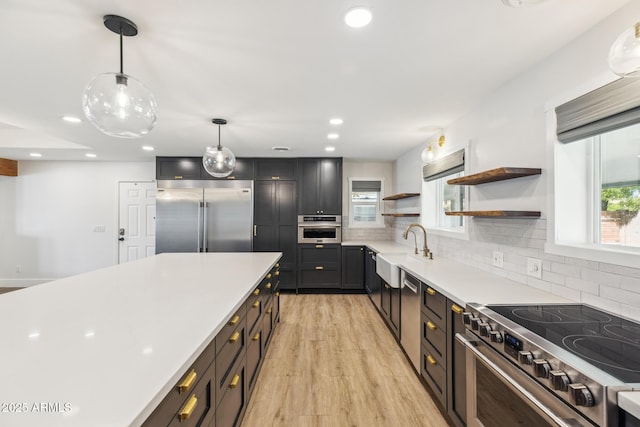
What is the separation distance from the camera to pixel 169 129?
341 centimetres

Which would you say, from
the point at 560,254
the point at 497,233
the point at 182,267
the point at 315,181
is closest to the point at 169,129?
the point at 182,267

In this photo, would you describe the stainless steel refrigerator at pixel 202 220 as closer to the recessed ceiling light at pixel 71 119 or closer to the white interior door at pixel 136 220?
the white interior door at pixel 136 220

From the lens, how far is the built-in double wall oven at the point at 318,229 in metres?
4.95

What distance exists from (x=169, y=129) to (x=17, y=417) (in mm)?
3373

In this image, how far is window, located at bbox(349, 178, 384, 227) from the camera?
542 cm

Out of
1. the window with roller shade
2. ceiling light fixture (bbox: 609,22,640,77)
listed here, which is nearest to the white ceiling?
the window with roller shade

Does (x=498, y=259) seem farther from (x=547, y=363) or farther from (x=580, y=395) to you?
A: (x=580, y=395)

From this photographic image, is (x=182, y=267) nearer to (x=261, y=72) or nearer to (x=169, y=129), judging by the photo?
(x=261, y=72)

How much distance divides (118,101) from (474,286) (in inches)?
90.5

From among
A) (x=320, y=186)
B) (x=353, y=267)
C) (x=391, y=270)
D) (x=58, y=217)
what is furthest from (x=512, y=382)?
(x=58, y=217)

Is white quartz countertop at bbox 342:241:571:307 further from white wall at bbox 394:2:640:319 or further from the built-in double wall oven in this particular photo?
the built-in double wall oven

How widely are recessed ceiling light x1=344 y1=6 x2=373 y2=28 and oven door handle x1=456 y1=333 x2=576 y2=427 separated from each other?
1.71 metres

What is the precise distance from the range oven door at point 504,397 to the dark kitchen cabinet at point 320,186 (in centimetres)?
362

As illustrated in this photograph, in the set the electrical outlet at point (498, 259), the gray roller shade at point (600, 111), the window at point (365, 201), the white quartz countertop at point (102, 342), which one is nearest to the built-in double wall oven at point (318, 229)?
the window at point (365, 201)
